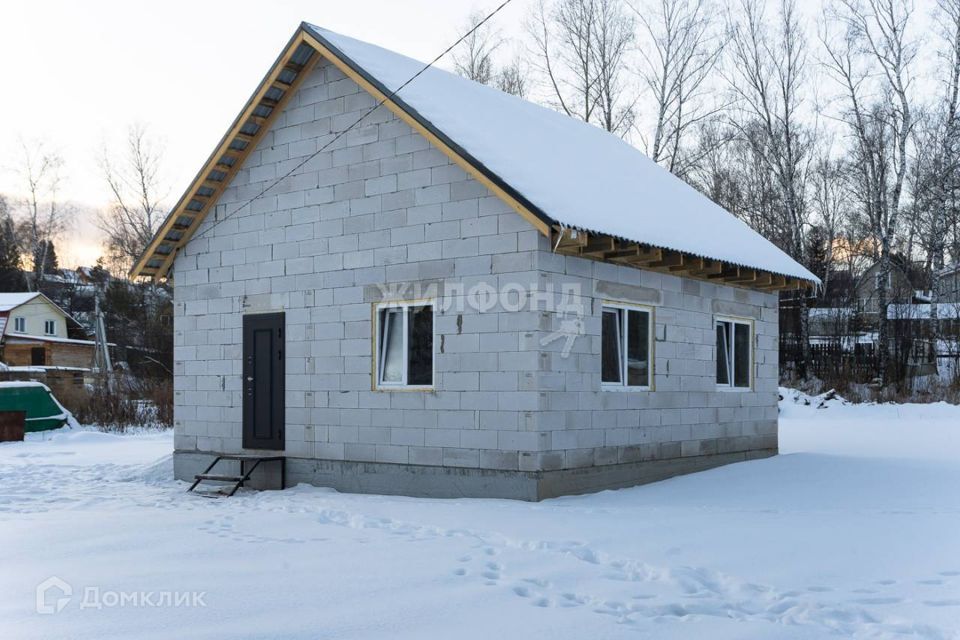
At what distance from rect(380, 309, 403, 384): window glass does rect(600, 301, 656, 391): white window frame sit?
2447 millimetres

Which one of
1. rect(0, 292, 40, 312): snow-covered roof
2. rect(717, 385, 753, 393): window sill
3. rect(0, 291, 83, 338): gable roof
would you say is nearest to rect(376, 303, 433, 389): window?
rect(717, 385, 753, 393): window sill

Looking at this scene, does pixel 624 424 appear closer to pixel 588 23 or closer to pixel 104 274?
pixel 588 23

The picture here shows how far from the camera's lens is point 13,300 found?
155ft

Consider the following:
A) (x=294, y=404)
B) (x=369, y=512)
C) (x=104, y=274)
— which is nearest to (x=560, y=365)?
(x=369, y=512)

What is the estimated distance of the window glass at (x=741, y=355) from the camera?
13.9 m

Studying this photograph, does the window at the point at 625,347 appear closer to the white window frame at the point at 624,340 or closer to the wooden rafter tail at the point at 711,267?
the white window frame at the point at 624,340

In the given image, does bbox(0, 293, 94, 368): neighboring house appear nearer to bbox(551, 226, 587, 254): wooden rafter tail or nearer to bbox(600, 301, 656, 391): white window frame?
bbox(600, 301, 656, 391): white window frame

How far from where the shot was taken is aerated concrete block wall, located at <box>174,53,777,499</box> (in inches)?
405

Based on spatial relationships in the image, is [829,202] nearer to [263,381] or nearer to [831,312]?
[831,312]

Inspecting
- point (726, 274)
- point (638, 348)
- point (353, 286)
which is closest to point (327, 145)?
point (353, 286)

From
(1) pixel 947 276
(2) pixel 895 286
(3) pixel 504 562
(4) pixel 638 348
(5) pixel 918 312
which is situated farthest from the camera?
(2) pixel 895 286

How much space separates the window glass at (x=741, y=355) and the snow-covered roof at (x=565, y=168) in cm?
106

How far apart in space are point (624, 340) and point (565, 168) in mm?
2435

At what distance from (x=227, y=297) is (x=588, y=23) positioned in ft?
70.2
